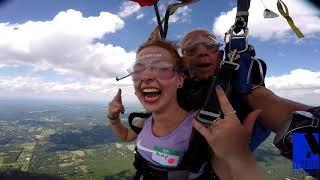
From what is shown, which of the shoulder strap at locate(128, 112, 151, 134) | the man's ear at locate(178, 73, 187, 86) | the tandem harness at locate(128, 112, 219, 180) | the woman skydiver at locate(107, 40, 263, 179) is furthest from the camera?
the shoulder strap at locate(128, 112, 151, 134)

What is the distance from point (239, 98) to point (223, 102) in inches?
22.6

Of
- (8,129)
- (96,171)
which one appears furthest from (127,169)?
(8,129)

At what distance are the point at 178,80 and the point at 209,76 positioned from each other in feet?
0.85

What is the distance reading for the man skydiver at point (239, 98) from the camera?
5.94ft

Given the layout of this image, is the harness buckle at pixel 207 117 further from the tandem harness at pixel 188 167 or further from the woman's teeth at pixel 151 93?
the woman's teeth at pixel 151 93

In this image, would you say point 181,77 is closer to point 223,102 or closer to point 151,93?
point 151,93

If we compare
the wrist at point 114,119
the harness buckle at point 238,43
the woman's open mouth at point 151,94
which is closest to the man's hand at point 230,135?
the harness buckle at point 238,43

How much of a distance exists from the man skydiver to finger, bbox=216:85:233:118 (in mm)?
293

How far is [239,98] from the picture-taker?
2.05 metres

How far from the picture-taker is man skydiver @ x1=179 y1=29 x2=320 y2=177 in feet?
5.94

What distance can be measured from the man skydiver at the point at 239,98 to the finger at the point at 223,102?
0.96ft

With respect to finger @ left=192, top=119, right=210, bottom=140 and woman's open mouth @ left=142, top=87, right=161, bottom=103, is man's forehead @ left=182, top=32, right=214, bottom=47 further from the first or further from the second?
finger @ left=192, top=119, right=210, bottom=140

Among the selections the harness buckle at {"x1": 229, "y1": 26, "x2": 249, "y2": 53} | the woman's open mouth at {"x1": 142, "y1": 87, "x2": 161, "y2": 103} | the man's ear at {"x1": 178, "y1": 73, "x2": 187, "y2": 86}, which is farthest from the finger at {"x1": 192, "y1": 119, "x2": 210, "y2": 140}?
the man's ear at {"x1": 178, "y1": 73, "x2": 187, "y2": 86}

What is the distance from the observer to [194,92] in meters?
2.22
